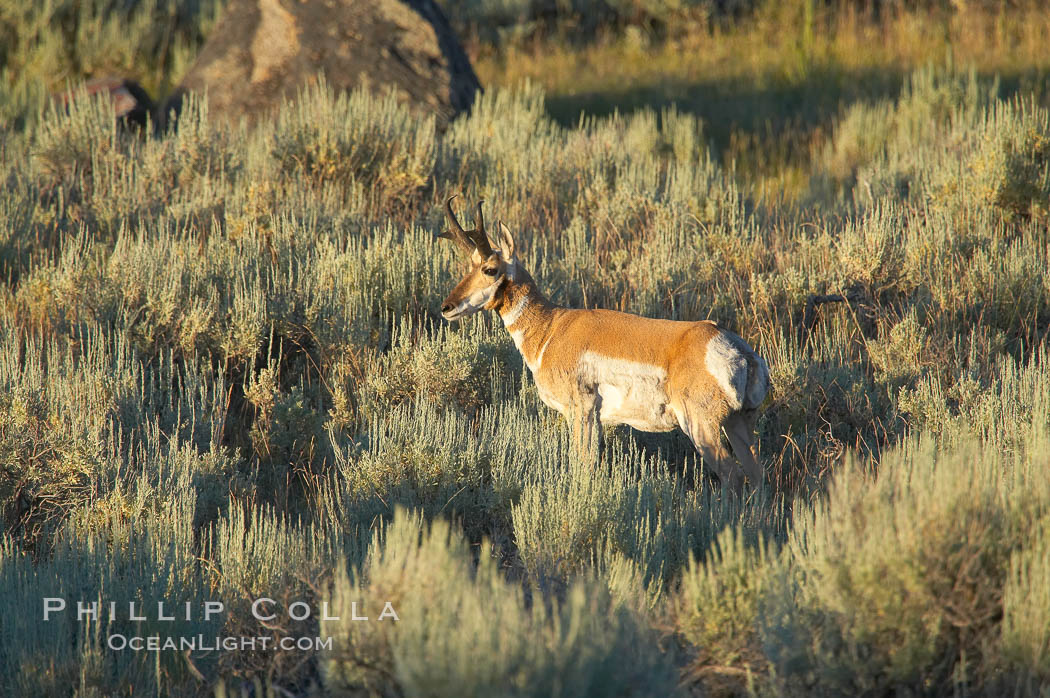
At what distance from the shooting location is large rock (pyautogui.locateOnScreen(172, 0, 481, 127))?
10.6m

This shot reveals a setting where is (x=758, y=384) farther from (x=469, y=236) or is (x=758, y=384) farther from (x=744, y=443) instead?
(x=469, y=236)

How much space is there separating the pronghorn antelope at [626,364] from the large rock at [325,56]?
528 cm

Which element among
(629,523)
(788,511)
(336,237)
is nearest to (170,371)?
(336,237)

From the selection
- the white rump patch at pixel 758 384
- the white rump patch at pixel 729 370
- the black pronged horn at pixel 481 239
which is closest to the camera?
the white rump patch at pixel 729 370

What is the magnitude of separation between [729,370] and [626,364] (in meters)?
0.57

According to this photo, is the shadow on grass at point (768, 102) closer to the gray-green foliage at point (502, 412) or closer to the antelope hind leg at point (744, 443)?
the gray-green foliage at point (502, 412)

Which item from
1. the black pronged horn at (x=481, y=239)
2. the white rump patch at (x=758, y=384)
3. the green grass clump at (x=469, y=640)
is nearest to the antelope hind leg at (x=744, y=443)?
the white rump patch at (x=758, y=384)

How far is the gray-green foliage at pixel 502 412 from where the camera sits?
126 inches

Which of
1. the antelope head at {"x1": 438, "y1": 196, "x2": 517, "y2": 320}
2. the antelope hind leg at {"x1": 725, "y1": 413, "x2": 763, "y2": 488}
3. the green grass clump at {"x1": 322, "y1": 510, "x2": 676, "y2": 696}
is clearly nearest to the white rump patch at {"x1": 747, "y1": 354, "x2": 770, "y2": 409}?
the antelope hind leg at {"x1": 725, "y1": 413, "x2": 763, "y2": 488}

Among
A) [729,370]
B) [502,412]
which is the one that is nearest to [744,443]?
[729,370]

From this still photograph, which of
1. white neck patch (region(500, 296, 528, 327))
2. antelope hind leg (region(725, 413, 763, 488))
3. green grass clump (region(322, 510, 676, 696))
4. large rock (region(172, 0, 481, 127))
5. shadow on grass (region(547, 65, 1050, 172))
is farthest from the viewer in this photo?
shadow on grass (region(547, 65, 1050, 172))

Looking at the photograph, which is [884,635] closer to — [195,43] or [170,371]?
[170,371]

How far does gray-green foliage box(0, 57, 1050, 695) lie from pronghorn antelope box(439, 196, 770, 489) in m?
0.30

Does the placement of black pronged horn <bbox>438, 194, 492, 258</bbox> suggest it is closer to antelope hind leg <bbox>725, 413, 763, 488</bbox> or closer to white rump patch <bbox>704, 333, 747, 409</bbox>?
white rump patch <bbox>704, 333, 747, 409</bbox>
